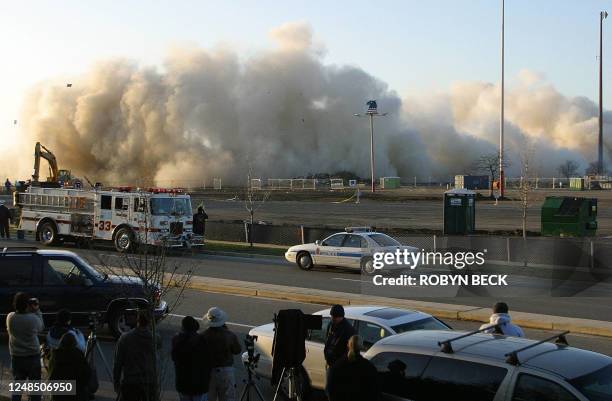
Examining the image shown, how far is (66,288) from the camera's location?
38.8ft

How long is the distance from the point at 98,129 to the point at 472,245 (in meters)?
81.7

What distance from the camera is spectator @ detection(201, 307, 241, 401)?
7.53 metres

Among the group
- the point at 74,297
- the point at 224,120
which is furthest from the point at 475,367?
the point at 224,120

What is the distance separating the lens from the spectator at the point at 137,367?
693 cm

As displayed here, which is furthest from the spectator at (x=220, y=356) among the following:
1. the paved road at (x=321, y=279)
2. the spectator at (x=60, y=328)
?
the paved road at (x=321, y=279)

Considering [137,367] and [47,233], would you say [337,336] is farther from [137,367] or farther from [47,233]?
[47,233]

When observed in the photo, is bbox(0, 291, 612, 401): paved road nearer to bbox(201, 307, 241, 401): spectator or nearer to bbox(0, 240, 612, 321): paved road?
bbox(201, 307, 241, 401): spectator

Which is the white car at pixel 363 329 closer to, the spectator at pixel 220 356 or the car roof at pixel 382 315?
the car roof at pixel 382 315

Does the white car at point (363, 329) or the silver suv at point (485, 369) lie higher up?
the silver suv at point (485, 369)

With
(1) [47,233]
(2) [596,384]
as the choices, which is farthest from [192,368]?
(1) [47,233]

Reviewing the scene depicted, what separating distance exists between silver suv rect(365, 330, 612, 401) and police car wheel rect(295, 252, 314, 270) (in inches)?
638

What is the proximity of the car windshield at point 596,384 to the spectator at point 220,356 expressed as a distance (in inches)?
140

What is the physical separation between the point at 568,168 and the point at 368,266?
103m

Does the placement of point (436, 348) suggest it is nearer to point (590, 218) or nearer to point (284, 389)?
point (284, 389)
